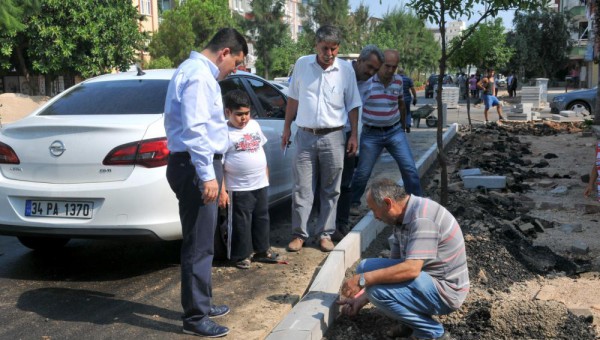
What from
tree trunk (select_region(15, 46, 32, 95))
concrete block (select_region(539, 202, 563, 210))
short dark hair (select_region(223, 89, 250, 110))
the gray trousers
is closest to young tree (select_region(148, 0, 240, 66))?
tree trunk (select_region(15, 46, 32, 95))

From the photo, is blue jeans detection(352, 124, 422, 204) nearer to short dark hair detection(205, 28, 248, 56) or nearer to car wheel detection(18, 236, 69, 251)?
short dark hair detection(205, 28, 248, 56)

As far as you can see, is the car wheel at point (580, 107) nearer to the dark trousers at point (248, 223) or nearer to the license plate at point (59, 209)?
the dark trousers at point (248, 223)

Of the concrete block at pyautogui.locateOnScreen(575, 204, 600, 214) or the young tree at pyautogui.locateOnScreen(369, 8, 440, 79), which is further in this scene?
the young tree at pyautogui.locateOnScreen(369, 8, 440, 79)

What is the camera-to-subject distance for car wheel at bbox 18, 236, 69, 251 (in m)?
5.96

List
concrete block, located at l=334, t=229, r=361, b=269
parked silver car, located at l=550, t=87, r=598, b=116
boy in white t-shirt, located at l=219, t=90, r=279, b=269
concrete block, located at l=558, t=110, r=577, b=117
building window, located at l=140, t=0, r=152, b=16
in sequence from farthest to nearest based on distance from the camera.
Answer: building window, located at l=140, t=0, r=152, b=16
parked silver car, located at l=550, t=87, r=598, b=116
concrete block, located at l=558, t=110, r=577, b=117
concrete block, located at l=334, t=229, r=361, b=269
boy in white t-shirt, located at l=219, t=90, r=279, b=269

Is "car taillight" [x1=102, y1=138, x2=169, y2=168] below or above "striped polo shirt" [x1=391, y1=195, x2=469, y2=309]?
above

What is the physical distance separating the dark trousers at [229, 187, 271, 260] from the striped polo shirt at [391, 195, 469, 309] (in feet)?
5.93

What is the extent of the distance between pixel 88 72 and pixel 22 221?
25450mm

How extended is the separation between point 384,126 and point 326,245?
1.53 meters

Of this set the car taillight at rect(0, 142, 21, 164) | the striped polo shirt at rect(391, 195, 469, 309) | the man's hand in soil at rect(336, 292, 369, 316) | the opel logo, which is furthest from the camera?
the car taillight at rect(0, 142, 21, 164)

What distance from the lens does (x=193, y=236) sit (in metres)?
3.84

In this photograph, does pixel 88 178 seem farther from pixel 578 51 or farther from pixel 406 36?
pixel 406 36

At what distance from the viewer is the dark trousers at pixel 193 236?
379 cm

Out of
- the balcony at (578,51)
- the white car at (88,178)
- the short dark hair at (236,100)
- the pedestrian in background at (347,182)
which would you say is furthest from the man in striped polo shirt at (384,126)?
the balcony at (578,51)
